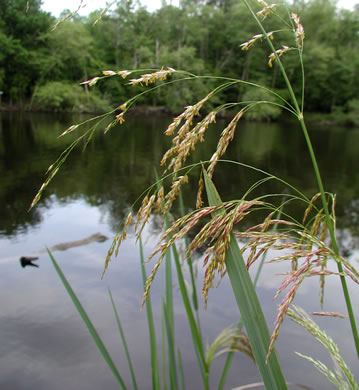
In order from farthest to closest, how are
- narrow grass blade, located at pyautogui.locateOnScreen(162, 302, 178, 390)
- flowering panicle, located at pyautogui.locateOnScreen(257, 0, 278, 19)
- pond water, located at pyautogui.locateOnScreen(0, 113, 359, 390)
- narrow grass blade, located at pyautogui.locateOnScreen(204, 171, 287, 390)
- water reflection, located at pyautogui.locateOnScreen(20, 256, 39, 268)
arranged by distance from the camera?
water reflection, located at pyautogui.locateOnScreen(20, 256, 39, 268)
pond water, located at pyautogui.locateOnScreen(0, 113, 359, 390)
narrow grass blade, located at pyautogui.locateOnScreen(162, 302, 178, 390)
flowering panicle, located at pyautogui.locateOnScreen(257, 0, 278, 19)
narrow grass blade, located at pyautogui.locateOnScreen(204, 171, 287, 390)

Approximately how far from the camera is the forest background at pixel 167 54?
1169 inches

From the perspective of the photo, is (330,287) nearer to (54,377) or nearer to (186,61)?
(54,377)

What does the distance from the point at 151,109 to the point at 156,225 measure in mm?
29570

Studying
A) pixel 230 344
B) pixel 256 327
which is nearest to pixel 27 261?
pixel 230 344

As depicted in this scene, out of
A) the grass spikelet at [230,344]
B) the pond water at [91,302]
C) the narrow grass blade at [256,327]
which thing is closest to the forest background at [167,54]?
the pond water at [91,302]

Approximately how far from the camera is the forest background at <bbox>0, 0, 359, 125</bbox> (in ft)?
97.5

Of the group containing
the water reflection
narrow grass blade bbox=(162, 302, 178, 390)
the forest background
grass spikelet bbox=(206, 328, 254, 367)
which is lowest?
the water reflection

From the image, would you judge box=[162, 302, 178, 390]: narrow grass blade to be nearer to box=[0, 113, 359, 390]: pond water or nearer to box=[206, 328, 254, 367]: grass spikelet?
box=[206, 328, 254, 367]: grass spikelet

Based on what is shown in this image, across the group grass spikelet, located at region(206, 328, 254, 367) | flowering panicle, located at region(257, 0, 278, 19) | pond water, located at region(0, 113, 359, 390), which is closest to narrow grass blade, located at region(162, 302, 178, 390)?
grass spikelet, located at region(206, 328, 254, 367)

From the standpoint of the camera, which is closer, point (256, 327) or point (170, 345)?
point (256, 327)

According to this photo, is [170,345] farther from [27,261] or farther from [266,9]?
[27,261]

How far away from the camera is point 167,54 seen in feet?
105

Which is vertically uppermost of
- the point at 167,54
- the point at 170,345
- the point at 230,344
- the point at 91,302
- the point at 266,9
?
the point at 167,54

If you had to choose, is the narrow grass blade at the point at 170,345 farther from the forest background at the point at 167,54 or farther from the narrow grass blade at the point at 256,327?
the forest background at the point at 167,54
